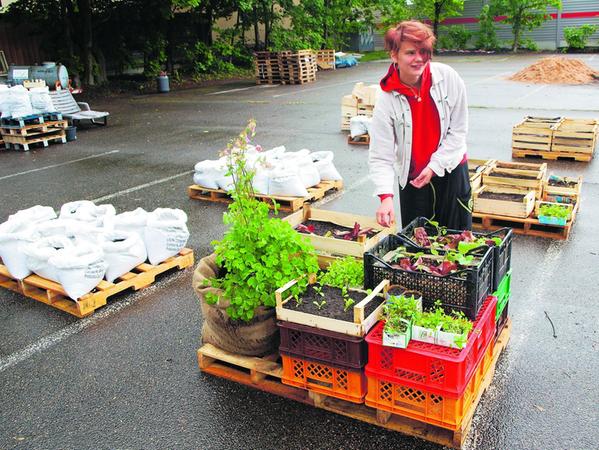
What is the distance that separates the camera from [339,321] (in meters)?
3.40

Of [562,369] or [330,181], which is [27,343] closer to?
[562,369]

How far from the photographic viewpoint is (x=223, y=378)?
13.7 feet

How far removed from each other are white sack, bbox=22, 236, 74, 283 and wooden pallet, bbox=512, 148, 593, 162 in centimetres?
751

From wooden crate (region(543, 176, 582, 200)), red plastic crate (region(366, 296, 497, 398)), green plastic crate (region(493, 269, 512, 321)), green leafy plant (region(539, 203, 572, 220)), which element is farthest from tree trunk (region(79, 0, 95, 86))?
red plastic crate (region(366, 296, 497, 398))

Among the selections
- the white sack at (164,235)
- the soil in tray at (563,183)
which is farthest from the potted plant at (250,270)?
the soil in tray at (563,183)

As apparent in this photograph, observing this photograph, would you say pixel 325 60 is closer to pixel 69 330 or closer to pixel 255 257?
pixel 69 330

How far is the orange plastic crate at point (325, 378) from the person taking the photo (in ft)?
11.6

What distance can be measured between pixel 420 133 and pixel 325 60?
2704 cm

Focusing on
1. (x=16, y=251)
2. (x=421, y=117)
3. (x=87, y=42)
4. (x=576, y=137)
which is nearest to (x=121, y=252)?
(x=16, y=251)

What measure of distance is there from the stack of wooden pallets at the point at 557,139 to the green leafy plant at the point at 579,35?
2855cm

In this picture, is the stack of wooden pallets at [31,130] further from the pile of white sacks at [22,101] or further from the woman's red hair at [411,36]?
the woman's red hair at [411,36]

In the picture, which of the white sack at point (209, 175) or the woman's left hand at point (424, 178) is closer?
the woman's left hand at point (424, 178)

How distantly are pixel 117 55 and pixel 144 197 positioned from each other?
18420 mm

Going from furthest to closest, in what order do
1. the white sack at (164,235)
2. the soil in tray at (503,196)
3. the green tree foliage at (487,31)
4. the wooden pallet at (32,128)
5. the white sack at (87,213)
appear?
the green tree foliage at (487,31)
the wooden pallet at (32,128)
the soil in tray at (503,196)
the white sack at (87,213)
the white sack at (164,235)
